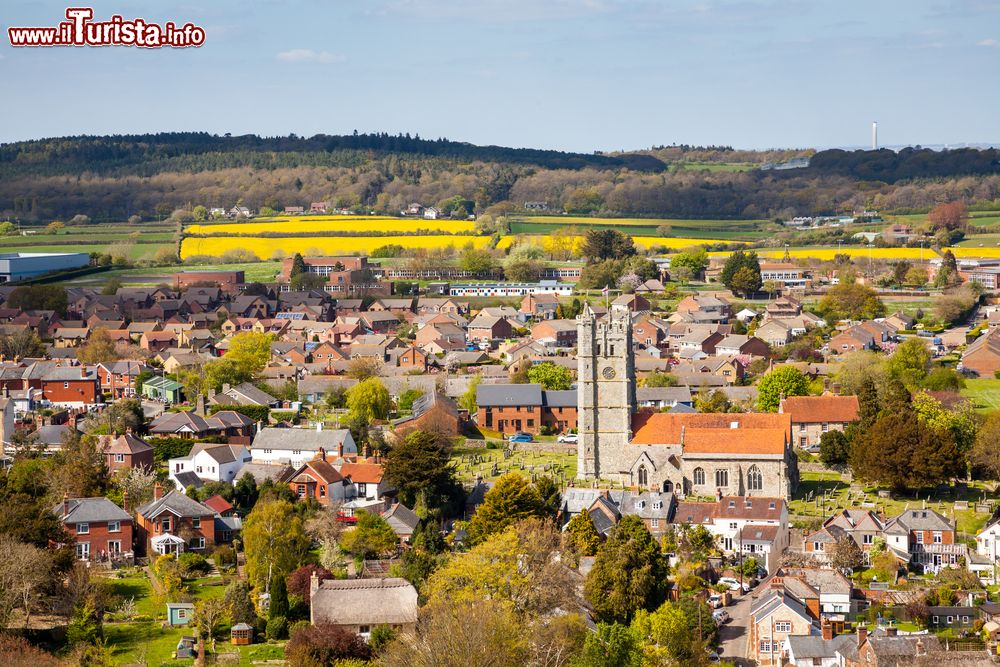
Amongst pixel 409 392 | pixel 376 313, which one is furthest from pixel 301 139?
pixel 409 392

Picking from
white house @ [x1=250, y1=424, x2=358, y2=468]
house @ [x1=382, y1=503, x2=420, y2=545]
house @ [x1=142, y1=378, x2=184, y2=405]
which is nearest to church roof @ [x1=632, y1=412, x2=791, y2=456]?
house @ [x1=382, y1=503, x2=420, y2=545]

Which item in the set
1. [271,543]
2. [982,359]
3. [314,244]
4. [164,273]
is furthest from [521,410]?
[314,244]

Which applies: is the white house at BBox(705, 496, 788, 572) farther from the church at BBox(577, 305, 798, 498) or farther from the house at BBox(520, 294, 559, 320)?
the house at BBox(520, 294, 559, 320)

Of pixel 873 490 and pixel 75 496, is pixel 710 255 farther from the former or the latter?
pixel 75 496

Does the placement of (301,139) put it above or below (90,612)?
above

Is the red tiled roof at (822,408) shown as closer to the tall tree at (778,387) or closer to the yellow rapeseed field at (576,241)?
the tall tree at (778,387)
